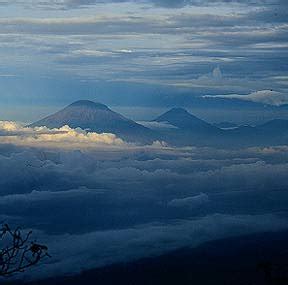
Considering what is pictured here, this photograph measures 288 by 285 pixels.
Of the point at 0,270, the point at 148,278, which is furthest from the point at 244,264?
the point at 0,270

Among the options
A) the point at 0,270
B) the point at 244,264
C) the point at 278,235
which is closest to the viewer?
the point at 0,270

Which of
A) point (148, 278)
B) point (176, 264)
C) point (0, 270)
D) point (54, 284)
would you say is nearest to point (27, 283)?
point (54, 284)

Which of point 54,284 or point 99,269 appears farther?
point 99,269

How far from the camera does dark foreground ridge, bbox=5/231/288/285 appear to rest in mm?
135875

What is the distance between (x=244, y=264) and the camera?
14575 cm

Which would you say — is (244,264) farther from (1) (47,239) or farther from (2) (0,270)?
(2) (0,270)

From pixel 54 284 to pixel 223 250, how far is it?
51989 mm

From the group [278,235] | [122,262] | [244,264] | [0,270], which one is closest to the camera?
[0,270]

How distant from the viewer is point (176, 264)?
16538 cm

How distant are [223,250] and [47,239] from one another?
163 feet

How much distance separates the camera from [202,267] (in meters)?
153

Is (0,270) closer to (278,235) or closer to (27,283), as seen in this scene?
(27,283)

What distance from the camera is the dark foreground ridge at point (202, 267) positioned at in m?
136

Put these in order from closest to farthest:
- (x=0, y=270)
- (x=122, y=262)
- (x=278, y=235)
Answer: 1. (x=0, y=270)
2. (x=122, y=262)
3. (x=278, y=235)
